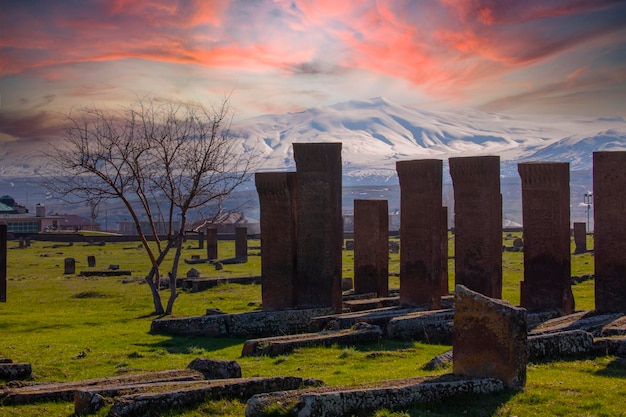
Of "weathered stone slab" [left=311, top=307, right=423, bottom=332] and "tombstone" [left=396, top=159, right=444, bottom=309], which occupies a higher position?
"tombstone" [left=396, top=159, right=444, bottom=309]

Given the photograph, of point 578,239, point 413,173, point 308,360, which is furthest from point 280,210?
point 578,239

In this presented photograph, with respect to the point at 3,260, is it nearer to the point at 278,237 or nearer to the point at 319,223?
the point at 278,237

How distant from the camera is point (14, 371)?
13.5 metres

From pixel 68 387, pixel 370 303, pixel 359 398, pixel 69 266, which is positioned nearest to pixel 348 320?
pixel 370 303

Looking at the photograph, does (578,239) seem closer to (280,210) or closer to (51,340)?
(280,210)

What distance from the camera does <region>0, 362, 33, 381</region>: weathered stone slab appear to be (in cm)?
1342

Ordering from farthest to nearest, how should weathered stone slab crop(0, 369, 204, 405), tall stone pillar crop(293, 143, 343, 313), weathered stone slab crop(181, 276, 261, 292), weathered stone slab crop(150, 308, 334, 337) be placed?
weathered stone slab crop(181, 276, 261, 292), tall stone pillar crop(293, 143, 343, 313), weathered stone slab crop(150, 308, 334, 337), weathered stone slab crop(0, 369, 204, 405)

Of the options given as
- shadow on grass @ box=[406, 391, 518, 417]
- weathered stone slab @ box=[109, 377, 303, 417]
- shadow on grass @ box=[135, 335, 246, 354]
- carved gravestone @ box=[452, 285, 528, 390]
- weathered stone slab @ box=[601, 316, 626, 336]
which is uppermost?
carved gravestone @ box=[452, 285, 528, 390]

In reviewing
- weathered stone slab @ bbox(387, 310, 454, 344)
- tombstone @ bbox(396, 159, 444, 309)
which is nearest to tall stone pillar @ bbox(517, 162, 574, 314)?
tombstone @ bbox(396, 159, 444, 309)

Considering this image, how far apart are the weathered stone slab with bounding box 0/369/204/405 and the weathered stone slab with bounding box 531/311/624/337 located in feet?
26.6

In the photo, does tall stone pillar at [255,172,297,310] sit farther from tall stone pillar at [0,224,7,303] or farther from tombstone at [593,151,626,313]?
tall stone pillar at [0,224,7,303]

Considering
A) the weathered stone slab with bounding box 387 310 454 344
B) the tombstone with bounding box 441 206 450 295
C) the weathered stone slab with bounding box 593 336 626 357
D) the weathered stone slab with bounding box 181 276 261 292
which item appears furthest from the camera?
the weathered stone slab with bounding box 181 276 261 292

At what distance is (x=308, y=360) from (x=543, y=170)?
9.95 m

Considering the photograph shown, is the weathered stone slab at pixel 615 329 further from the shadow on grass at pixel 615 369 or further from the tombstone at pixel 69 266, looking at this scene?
the tombstone at pixel 69 266
